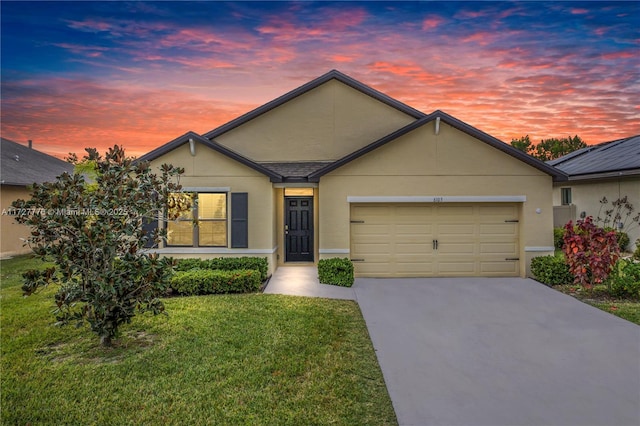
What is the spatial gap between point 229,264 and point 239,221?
1.34m

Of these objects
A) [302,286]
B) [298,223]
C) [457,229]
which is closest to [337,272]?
[302,286]

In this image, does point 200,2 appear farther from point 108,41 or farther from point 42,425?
point 42,425

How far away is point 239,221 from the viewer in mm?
10375

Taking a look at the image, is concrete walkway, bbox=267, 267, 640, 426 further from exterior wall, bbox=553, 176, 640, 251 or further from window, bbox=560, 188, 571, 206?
window, bbox=560, 188, 571, 206

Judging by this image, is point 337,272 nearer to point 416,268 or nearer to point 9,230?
point 416,268

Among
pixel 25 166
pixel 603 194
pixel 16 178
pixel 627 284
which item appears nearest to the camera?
pixel 627 284

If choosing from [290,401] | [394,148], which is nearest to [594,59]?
[394,148]

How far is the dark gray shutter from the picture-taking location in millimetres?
10367

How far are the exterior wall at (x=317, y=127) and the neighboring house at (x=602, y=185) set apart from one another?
713cm

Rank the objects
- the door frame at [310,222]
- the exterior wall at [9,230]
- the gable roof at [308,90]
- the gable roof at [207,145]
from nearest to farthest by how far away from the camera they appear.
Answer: the gable roof at [207,145]
the door frame at [310,222]
the gable roof at [308,90]
the exterior wall at [9,230]

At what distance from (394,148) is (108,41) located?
10464mm

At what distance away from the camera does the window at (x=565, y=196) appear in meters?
18.9

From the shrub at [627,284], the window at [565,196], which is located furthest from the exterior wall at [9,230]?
the window at [565,196]

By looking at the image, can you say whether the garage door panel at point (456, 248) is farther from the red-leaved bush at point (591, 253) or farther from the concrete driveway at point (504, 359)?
the red-leaved bush at point (591, 253)
